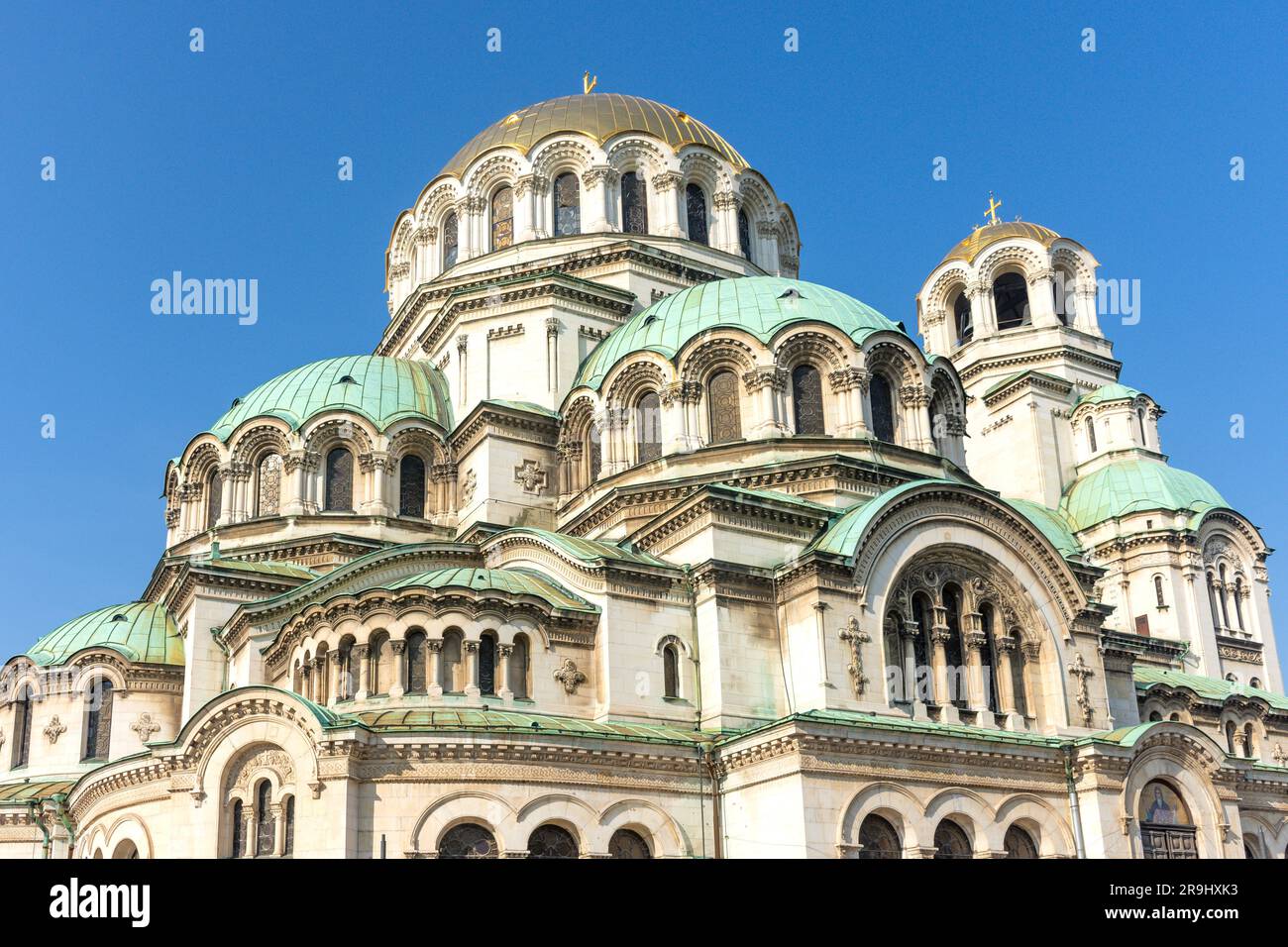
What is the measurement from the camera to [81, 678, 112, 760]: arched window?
33469 millimetres

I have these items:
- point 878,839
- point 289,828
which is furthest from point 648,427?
point 289,828

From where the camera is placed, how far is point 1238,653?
43906 millimetres

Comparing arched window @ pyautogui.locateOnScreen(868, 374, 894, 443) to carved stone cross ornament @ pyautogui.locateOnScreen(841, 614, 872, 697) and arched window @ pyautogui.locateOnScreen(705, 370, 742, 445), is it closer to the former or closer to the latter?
arched window @ pyautogui.locateOnScreen(705, 370, 742, 445)

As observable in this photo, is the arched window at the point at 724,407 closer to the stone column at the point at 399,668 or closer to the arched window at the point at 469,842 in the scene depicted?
the stone column at the point at 399,668

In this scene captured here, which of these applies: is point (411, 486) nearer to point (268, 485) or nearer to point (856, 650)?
point (268, 485)

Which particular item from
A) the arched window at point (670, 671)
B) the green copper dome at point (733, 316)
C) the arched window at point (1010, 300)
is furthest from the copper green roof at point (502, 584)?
the arched window at point (1010, 300)

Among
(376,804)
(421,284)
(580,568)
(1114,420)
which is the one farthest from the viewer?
(1114,420)

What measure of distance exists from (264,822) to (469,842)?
12.3 feet

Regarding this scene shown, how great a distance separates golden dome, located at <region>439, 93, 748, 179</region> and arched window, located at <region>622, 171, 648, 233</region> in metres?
1.37

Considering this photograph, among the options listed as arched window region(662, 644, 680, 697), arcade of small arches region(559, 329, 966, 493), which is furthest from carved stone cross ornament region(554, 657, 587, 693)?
arcade of small arches region(559, 329, 966, 493)

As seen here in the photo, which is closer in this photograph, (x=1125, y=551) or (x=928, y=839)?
(x=928, y=839)
